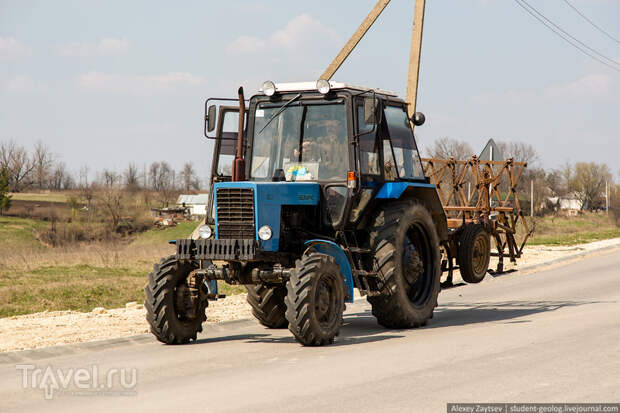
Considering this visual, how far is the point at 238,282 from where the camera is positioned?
31.6 ft

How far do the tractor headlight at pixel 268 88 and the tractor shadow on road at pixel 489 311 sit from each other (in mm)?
3837

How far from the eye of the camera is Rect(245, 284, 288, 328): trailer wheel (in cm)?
1109

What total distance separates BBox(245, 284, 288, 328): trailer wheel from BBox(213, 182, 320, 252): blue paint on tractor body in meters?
1.62

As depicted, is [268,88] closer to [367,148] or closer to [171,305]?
[367,148]

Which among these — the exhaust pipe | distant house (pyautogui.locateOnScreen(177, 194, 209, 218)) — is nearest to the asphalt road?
the exhaust pipe

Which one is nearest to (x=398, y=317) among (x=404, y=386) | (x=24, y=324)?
(x=404, y=386)

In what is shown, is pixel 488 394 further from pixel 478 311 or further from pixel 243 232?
pixel 478 311

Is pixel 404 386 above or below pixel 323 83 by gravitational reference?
below

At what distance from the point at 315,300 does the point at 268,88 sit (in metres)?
3.17

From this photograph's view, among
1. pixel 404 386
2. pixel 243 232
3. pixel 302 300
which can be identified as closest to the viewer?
pixel 404 386

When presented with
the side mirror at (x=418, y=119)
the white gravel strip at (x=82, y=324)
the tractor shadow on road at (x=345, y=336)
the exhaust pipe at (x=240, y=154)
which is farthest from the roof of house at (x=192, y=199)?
the exhaust pipe at (x=240, y=154)

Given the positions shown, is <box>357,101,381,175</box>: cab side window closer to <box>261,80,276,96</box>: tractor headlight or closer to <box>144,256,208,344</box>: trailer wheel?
<box>261,80,276,96</box>: tractor headlight

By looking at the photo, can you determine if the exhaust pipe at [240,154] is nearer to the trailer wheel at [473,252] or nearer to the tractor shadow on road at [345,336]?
the tractor shadow on road at [345,336]

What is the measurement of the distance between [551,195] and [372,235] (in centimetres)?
11607
